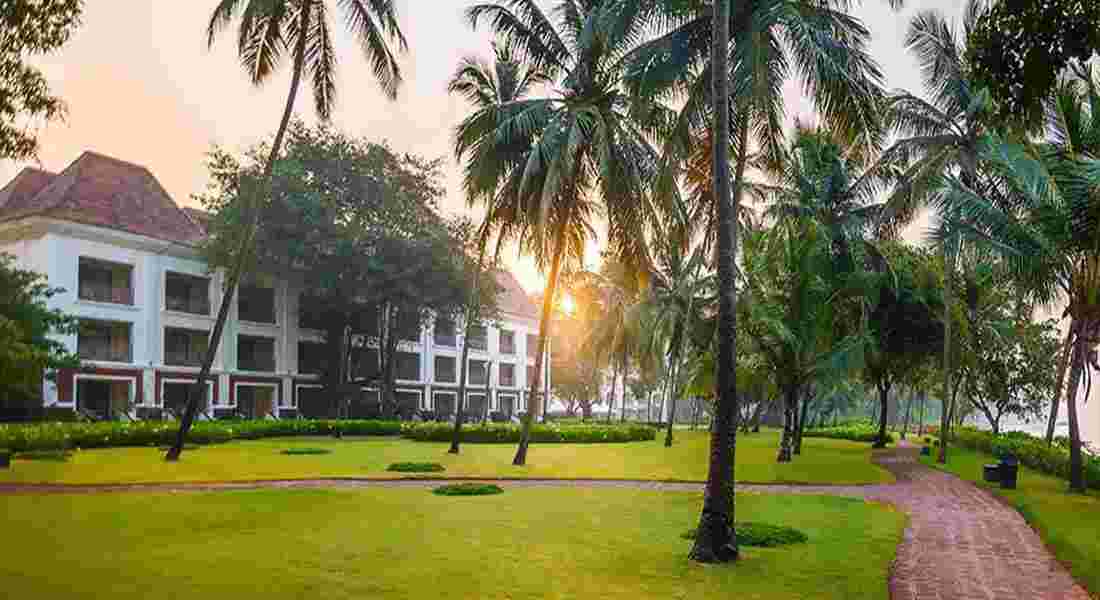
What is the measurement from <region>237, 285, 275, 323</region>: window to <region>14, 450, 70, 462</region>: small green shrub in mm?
25220

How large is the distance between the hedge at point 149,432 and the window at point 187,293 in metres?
11.9

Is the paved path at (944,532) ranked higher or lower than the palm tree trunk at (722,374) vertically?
lower

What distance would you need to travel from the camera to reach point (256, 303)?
4781 centimetres

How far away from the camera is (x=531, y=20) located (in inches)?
814

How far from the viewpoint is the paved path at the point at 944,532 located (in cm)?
820

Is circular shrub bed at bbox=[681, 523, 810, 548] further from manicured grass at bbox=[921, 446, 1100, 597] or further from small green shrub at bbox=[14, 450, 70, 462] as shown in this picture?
small green shrub at bbox=[14, 450, 70, 462]

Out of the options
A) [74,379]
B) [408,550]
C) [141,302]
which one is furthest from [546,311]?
[141,302]

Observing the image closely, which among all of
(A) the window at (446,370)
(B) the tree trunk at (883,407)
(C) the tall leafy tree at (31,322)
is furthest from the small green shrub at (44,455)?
(A) the window at (446,370)

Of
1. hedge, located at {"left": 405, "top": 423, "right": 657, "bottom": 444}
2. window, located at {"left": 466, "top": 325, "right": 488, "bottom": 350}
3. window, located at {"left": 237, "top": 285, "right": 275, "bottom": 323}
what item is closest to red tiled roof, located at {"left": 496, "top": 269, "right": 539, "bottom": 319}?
window, located at {"left": 466, "top": 325, "right": 488, "bottom": 350}

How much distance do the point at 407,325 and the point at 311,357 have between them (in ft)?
21.0

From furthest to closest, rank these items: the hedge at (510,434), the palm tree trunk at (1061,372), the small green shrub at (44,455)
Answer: the hedge at (510,434) → the palm tree trunk at (1061,372) → the small green shrub at (44,455)

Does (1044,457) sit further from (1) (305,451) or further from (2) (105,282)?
(2) (105,282)

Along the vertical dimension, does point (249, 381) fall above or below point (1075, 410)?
below

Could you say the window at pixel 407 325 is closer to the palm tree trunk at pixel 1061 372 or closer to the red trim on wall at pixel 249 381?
the red trim on wall at pixel 249 381
